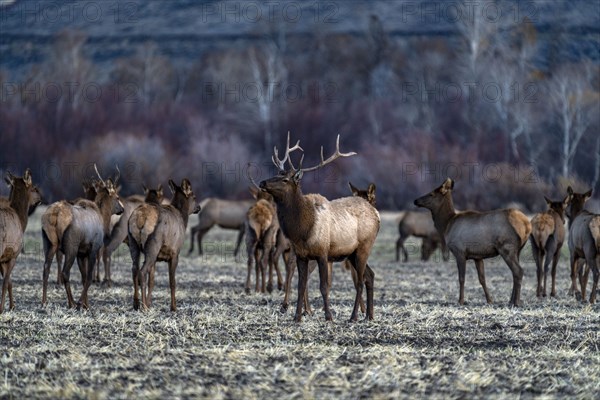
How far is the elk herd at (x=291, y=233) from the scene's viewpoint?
567 inches

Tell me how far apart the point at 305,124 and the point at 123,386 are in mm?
62370

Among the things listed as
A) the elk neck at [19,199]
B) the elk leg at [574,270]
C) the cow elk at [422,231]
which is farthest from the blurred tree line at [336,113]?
the elk neck at [19,199]

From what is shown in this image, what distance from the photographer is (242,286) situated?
21109 mm

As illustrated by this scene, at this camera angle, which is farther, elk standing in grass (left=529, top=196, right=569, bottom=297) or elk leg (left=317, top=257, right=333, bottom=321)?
elk standing in grass (left=529, top=196, right=569, bottom=297)

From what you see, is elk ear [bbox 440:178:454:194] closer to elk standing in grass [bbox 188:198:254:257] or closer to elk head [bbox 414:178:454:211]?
elk head [bbox 414:178:454:211]

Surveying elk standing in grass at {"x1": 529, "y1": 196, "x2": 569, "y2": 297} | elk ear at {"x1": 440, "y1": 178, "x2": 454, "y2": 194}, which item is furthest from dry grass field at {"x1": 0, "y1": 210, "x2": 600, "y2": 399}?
elk ear at {"x1": 440, "y1": 178, "x2": 454, "y2": 194}

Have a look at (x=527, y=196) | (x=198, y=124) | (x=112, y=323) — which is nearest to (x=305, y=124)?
(x=198, y=124)

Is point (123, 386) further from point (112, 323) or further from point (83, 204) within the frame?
point (83, 204)

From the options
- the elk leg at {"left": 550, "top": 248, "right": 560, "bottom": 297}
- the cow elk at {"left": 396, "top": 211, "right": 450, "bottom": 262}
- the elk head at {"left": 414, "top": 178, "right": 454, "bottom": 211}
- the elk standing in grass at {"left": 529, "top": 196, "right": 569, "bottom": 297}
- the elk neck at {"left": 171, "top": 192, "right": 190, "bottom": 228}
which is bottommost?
the cow elk at {"left": 396, "top": 211, "right": 450, "bottom": 262}

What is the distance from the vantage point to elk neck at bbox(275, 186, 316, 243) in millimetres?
14258

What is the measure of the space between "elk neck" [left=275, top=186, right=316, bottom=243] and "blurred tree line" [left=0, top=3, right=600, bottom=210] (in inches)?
1366

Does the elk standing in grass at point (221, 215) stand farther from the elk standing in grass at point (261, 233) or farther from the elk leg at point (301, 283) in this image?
the elk leg at point (301, 283)

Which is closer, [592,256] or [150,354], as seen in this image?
[150,354]

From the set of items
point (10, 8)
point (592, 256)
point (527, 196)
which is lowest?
point (527, 196)
